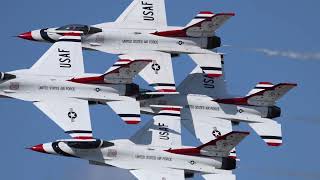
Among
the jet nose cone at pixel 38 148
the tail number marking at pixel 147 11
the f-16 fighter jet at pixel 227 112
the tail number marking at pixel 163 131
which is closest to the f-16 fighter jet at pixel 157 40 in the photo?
the tail number marking at pixel 147 11

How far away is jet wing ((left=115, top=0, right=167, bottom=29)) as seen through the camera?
12369cm

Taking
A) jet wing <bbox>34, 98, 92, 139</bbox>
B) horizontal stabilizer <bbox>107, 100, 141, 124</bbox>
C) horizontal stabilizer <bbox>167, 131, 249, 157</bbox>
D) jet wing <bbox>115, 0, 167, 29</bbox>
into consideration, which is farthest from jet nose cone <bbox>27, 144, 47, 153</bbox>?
jet wing <bbox>115, 0, 167, 29</bbox>

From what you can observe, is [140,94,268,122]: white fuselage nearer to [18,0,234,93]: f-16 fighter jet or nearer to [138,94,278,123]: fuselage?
[138,94,278,123]: fuselage

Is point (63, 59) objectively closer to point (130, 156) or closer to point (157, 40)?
point (157, 40)

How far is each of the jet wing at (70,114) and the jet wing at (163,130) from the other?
344cm

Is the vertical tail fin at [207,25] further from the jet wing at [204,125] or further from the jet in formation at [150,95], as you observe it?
the jet wing at [204,125]

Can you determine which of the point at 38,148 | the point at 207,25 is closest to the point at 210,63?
the point at 207,25

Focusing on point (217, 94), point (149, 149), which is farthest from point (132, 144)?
point (217, 94)

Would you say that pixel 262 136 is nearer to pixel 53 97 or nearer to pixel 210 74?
pixel 210 74

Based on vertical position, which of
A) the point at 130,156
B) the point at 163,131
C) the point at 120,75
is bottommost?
the point at 130,156

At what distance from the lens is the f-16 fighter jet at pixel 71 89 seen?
118 meters

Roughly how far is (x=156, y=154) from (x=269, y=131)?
8.71 metres

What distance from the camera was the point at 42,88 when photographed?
11831 cm

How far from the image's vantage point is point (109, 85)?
391ft
